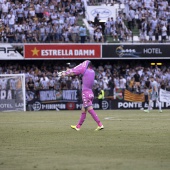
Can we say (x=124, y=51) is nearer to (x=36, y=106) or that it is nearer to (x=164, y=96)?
(x=164, y=96)

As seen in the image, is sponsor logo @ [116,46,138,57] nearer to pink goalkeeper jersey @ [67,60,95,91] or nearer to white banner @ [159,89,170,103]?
white banner @ [159,89,170,103]

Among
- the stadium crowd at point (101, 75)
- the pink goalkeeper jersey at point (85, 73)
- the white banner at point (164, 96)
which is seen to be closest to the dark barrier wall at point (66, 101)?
the white banner at point (164, 96)

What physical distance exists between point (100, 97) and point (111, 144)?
81.3 feet

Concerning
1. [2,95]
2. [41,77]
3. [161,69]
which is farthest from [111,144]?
[161,69]

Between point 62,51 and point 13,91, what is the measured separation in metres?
6.60

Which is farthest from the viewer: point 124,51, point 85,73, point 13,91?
point 124,51

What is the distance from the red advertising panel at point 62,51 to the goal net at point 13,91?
495 centimetres

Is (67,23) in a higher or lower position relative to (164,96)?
higher

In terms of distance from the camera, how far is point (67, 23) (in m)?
42.1

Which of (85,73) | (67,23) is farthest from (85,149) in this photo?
(67,23)

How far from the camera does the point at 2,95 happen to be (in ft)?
123

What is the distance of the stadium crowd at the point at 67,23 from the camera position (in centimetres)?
4141

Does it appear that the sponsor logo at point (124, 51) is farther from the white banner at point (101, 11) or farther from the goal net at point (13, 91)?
the goal net at point (13, 91)

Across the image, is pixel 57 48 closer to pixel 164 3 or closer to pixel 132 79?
pixel 132 79
